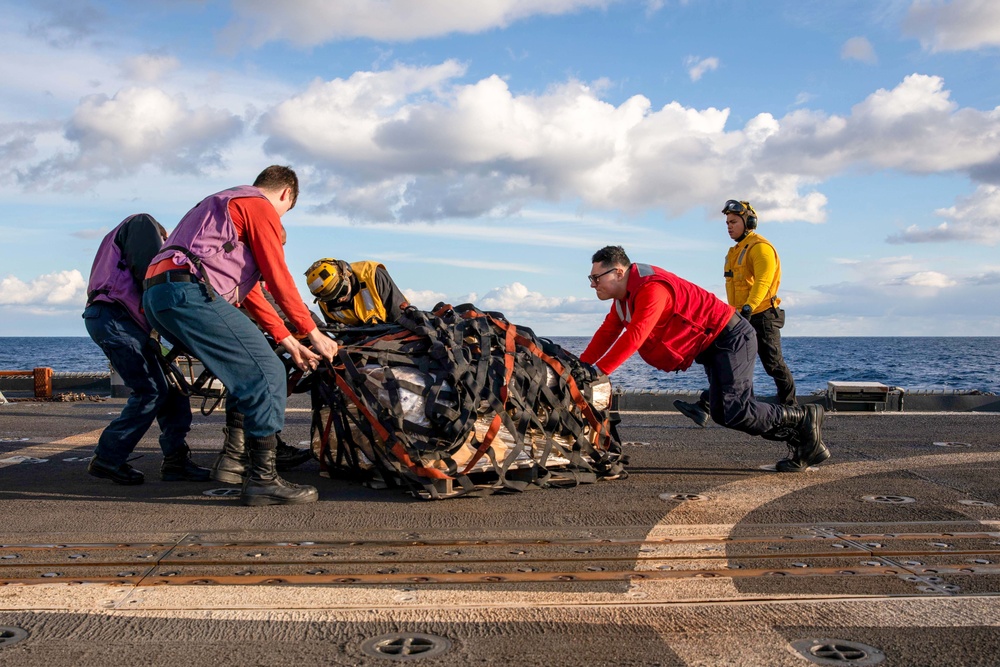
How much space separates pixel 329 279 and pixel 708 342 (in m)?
2.94

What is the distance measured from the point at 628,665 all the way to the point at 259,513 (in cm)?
267

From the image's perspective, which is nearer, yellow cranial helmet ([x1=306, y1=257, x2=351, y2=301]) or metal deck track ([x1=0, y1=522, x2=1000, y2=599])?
metal deck track ([x1=0, y1=522, x2=1000, y2=599])

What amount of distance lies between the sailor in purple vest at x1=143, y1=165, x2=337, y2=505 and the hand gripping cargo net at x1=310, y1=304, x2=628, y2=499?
44cm

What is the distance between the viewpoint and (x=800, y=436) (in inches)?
239

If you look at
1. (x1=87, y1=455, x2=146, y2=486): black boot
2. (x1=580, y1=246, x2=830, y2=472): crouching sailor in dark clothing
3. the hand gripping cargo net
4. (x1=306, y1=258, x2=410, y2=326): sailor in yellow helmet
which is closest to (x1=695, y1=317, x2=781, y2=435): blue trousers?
(x1=580, y1=246, x2=830, y2=472): crouching sailor in dark clothing

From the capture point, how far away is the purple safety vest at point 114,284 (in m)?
5.50

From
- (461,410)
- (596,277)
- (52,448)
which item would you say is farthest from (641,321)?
(52,448)

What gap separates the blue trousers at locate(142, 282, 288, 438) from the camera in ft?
15.1

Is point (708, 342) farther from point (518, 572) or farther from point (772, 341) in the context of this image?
point (518, 572)

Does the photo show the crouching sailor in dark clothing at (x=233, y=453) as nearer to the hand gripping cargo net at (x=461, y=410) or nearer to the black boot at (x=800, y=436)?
the hand gripping cargo net at (x=461, y=410)

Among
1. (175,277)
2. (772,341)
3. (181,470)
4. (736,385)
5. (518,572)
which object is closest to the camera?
(518,572)

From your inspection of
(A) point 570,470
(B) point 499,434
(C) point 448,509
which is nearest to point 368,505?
(C) point 448,509

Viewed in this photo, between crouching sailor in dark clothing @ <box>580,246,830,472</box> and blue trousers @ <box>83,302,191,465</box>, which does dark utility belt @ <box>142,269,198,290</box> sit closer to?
blue trousers @ <box>83,302,191,465</box>

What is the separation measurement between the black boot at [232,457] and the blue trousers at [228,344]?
2.31 ft
